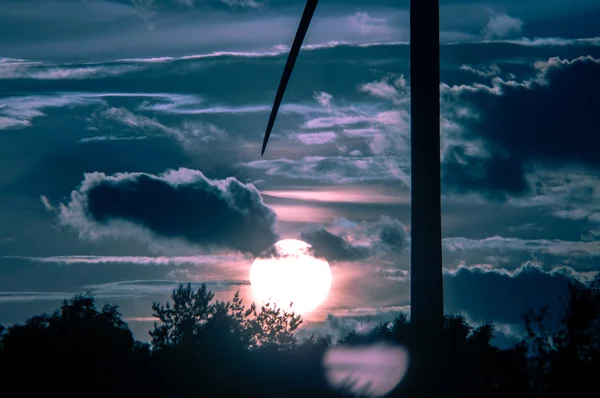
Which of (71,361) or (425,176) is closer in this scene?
(425,176)

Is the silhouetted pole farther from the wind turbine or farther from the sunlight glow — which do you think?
the sunlight glow

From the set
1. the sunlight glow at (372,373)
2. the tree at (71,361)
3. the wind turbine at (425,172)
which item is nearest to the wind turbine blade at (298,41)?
the wind turbine at (425,172)

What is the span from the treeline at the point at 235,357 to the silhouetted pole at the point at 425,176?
1.46 m

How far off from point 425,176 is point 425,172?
0.48ft

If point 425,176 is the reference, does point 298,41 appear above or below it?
above

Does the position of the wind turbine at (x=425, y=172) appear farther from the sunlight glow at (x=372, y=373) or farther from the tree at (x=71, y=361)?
the tree at (x=71, y=361)

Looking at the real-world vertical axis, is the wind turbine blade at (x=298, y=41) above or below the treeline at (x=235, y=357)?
above

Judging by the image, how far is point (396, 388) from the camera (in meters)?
28.8

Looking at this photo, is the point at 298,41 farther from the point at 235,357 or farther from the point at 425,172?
the point at 235,357

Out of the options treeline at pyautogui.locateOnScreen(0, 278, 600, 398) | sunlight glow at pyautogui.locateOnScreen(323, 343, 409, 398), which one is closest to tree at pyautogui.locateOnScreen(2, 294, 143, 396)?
treeline at pyautogui.locateOnScreen(0, 278, 600, 398)

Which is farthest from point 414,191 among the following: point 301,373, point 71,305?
point 71,305

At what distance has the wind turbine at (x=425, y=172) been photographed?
2581 cm

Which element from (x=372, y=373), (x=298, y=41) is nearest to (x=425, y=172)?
(x=298, y=41)

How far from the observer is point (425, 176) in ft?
86.0
